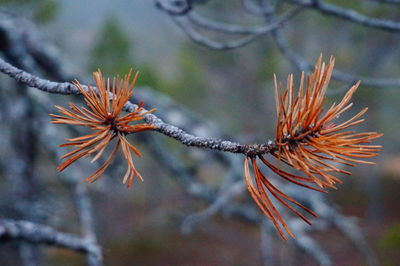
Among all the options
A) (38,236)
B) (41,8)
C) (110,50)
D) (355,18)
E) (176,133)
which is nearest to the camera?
(176,133)

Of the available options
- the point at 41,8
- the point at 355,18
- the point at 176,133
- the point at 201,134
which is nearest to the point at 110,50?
the point at 41,8

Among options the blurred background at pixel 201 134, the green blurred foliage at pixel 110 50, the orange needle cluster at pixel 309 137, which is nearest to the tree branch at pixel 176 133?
the orange needle cluster at pixel 309 137

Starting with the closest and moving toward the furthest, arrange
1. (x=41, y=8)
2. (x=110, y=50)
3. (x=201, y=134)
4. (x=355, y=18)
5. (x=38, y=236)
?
(x=38, y=236)
(x=355, y=18)
(x=201, y=134)
(x=41, y=8)
(x=110, y=50)

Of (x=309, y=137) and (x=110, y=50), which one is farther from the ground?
(x=110, y=50)

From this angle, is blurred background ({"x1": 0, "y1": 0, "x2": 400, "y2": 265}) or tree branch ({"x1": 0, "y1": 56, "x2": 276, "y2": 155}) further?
blurred background ({"x1": 0, "y1": 0, "x2": 400, "y2": 265})

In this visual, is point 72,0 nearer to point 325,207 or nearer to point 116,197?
point 116,197

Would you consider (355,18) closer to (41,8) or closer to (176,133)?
(176,133)

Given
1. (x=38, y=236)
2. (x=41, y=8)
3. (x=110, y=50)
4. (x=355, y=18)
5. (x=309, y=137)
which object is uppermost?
(x=110, y=50)

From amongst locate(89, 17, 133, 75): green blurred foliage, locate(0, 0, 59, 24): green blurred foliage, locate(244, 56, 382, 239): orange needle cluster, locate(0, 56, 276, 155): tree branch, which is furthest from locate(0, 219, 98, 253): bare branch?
locate(89, 17, 133, 75): green blurred foliage

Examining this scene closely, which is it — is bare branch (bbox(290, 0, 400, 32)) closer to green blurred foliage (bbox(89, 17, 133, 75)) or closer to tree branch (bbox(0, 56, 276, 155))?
tree branch (bbox(0, 56, 276, 155))
